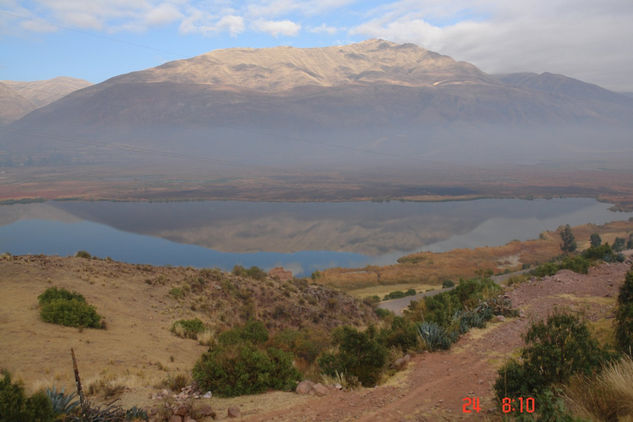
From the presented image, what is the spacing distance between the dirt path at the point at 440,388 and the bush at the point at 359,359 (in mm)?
425

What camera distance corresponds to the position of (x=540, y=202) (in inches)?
3750

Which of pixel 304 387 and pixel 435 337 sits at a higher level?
pixel 435 337

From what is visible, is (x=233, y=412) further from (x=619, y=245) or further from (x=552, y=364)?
(x=619, y=245)

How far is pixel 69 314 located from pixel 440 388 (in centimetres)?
953

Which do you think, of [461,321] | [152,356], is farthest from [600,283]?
[152,356]

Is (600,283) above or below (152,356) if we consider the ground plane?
above

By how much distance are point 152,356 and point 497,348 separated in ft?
24.3

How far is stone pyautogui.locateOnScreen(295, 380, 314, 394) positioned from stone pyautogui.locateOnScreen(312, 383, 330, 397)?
7 cm

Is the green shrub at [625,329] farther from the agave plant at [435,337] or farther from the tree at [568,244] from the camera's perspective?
the tree at [568,244]

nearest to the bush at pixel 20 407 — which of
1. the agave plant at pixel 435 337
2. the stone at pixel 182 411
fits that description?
the stone at pixel 182 411

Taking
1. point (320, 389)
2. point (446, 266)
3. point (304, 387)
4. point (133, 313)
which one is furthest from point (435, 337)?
point (446, 266)

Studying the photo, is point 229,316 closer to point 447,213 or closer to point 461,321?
point 461,321

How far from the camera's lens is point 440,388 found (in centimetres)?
545

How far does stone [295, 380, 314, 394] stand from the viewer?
617cm
